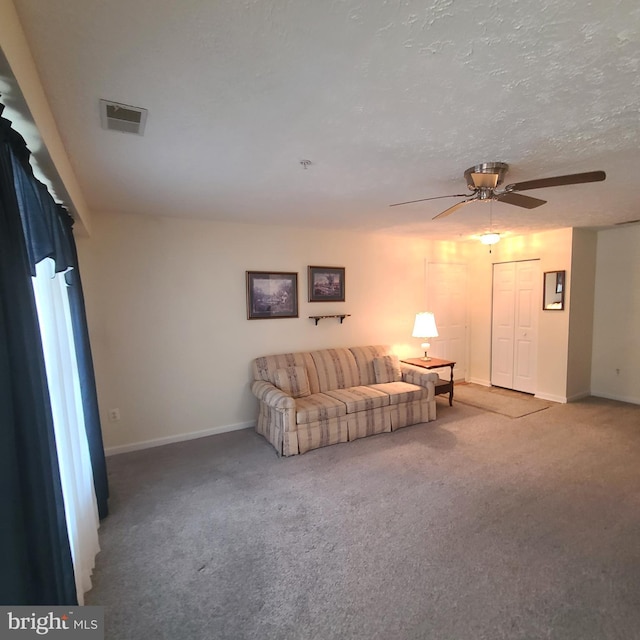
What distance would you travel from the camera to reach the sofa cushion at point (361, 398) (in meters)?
3.73

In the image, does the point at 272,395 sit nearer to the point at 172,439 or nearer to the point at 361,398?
the point at 361,398

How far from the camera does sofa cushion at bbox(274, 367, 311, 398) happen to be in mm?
3877

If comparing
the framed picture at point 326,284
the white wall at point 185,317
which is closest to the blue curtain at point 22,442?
the white wall at point 185,317

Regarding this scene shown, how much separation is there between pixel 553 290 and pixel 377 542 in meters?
4.48

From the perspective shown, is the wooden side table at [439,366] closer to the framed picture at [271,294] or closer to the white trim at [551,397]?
the white trim at [551,397]

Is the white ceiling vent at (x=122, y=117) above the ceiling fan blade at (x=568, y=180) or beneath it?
above

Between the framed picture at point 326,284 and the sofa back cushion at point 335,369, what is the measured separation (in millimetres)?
728

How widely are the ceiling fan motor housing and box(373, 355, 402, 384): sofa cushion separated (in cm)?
261

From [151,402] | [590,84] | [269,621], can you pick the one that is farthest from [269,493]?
[590,84]

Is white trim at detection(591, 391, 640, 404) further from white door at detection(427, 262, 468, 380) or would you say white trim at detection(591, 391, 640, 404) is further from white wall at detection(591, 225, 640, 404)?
white door at detection(427, 262, 468, 380)

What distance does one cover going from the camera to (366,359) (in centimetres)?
458

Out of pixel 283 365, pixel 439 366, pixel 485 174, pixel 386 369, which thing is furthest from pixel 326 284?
pixel 485 174

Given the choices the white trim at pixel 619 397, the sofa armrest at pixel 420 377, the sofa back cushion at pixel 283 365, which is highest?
the sofa back cushion at pixel 283 365

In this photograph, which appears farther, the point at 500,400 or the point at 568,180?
the point at 500,400
